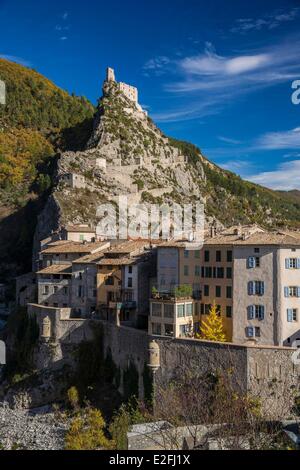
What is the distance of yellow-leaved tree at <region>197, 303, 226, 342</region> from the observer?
141ft

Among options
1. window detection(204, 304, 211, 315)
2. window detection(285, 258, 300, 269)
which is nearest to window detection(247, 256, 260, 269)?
window detection(285, 258, 300, 269)

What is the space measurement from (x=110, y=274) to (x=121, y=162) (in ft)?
201

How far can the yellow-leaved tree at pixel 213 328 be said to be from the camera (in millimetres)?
43062

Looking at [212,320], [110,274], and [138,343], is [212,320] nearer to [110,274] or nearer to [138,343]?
[138,343]

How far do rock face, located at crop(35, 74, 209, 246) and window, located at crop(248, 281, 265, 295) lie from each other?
45924 millimetres

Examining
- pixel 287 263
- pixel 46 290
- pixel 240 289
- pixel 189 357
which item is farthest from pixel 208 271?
pixel 46 290

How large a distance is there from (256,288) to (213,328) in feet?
14.6

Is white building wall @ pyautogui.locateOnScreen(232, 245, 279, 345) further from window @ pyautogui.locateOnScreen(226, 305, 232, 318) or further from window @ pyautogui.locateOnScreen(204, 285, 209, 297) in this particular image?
window @ pyautogui.locateOnScreen(204, 285, 209, 297)

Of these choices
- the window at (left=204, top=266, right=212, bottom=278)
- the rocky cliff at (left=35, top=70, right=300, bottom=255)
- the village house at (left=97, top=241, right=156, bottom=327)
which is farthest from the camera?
the rocky cliff at (left=35, top=70, right=300, bottom=255)

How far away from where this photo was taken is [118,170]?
4318 inches

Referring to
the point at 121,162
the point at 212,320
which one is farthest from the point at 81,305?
the point at 121,162

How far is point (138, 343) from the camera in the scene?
4569cm

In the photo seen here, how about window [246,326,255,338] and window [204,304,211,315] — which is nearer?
window [246,326,255,338]

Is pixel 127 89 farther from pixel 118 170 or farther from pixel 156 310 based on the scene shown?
pixel 156 310
